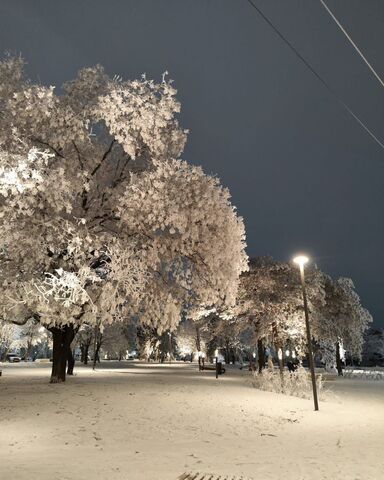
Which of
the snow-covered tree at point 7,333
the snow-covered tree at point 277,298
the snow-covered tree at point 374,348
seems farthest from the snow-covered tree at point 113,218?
the snow-covered tree at point 374,348

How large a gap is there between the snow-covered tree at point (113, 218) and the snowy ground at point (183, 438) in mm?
3319

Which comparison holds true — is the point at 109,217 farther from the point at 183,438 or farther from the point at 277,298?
the point at 277,298

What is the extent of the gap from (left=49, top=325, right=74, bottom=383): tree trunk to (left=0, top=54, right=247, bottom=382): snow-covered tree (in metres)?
5.05

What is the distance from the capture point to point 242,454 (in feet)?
28.1

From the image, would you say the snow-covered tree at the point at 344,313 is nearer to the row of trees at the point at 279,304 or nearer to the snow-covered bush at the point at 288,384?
the row of trees at the point at 279,304

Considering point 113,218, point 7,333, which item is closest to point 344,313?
point 113,218

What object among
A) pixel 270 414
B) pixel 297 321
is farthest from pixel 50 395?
pixel 297 321

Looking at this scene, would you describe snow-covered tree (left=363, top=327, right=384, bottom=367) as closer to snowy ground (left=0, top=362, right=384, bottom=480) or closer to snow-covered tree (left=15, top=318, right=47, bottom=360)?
snow-covered tree (left=15, top=318, right=47, bottom=360)

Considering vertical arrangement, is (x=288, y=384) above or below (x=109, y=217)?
below

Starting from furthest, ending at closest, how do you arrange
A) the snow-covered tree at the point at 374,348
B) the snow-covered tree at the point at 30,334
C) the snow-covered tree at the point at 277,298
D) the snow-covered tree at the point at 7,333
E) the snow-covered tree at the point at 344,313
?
the snow-covered tree at the point at 374,348 → the snow-covered tree at the point at 30,334 → the snow-covered tree at the point at 344,313 → the snow-covered tree at the point at 7,333 → the snow-covered tree at the point at 277,298

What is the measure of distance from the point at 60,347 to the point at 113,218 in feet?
27.1

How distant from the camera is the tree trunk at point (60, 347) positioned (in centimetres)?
2322

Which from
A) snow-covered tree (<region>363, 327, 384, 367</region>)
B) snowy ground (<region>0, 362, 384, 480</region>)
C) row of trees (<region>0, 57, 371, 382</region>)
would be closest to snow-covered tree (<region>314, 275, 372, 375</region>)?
snowy ground (<region>0, 362, 384, 480</region>)

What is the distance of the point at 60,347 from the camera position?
23344mm
